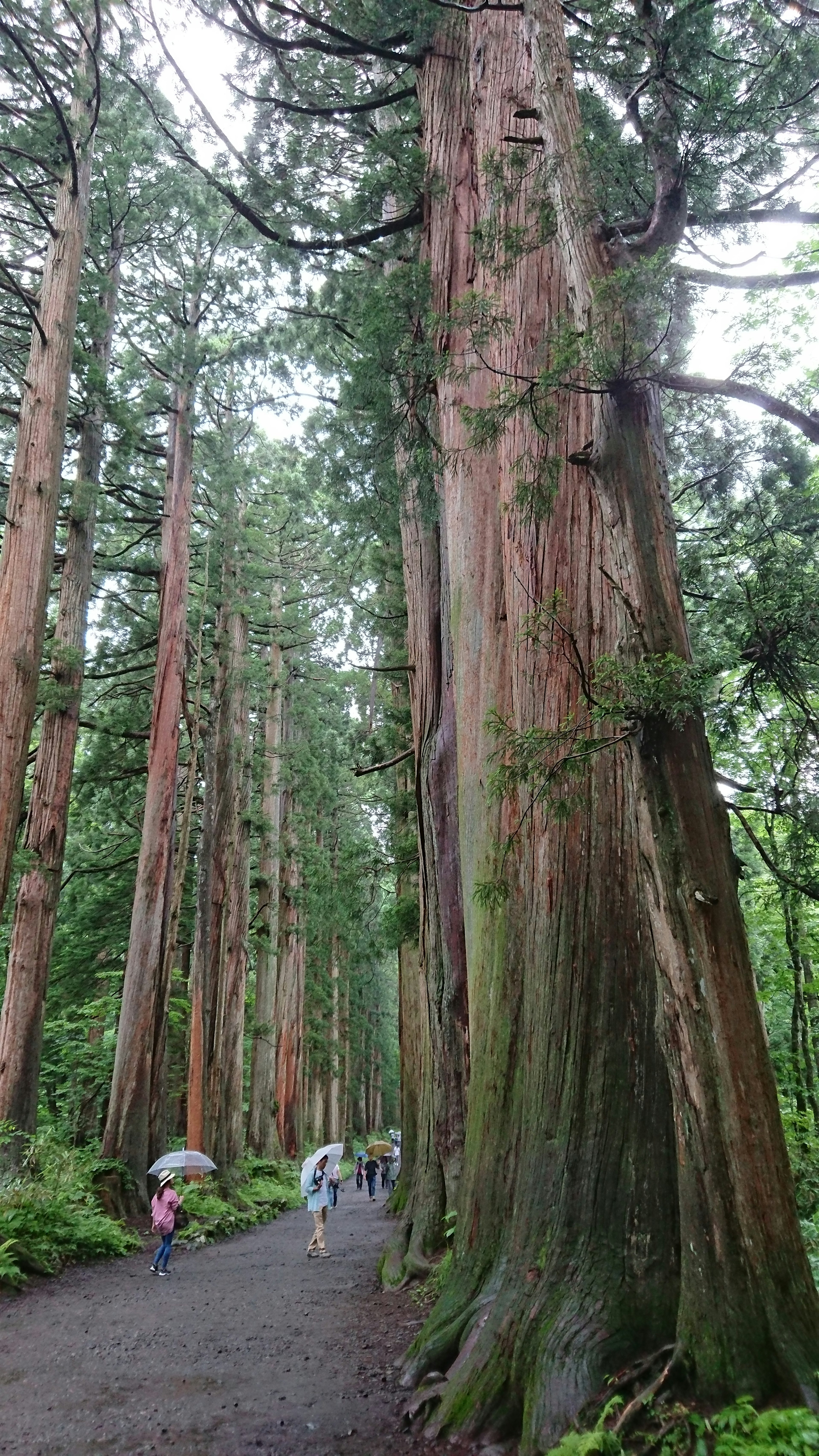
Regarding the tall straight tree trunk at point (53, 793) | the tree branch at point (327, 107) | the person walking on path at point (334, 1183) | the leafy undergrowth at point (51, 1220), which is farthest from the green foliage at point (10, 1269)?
the tree branch at point (327, 107)

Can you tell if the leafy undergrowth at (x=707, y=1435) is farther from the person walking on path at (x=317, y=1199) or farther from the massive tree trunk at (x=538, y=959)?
the person walking on path at (x=317, y=1199)

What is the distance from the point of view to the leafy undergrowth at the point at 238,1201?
12.2 metres

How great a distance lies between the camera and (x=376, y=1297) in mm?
7121

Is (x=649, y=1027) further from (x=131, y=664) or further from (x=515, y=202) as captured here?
(x=131, y=664)

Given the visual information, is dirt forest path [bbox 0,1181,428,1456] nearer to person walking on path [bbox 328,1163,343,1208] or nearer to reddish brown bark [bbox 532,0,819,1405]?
reddish brown bark [bbox 532,0,819,1405]

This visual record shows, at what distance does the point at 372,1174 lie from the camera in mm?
22453

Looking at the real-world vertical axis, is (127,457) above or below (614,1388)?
above

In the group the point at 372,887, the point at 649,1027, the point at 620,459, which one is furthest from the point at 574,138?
the point at 372,887

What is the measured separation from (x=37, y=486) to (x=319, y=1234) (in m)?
9.49

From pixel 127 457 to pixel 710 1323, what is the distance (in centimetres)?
1427

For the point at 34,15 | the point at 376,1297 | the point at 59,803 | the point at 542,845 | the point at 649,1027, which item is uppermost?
the point at 34,15

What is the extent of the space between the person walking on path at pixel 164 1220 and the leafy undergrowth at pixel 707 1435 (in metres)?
7.37

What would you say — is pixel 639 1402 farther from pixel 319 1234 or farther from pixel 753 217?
pixel 319 1234

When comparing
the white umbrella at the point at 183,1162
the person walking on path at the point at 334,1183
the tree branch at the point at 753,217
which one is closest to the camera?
the tree branch at the point at 753,217
